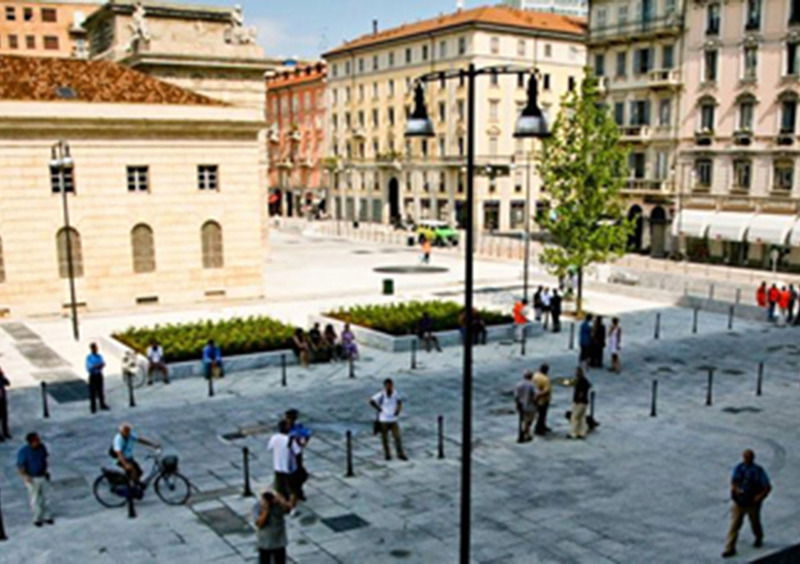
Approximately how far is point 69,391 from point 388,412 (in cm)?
1049

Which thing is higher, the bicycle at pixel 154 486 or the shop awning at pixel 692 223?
the shop awning at pixel 692 223

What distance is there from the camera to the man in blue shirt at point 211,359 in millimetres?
22312

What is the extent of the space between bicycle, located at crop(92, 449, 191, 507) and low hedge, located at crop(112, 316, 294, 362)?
915 cm

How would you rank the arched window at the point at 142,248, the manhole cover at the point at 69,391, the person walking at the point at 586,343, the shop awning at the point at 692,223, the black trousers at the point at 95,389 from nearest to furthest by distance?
the black trousers at the point at 95,389 < the manhole cover at the point at 69,391 < the person walking at the point at 586,343 < the arched window at the point at 142,248 < the shop awning at the point at 692,223

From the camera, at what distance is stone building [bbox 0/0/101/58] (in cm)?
9256

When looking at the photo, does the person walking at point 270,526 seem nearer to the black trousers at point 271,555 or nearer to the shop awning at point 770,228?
the black trousers at point 271,555

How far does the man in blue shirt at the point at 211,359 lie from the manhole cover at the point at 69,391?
311 cm

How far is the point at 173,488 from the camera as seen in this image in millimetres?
14258

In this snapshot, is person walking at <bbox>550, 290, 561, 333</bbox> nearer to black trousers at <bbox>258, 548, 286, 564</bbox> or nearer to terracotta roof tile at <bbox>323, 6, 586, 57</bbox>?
black trousers at <bbox>258, 548, 286, 564</bbox>

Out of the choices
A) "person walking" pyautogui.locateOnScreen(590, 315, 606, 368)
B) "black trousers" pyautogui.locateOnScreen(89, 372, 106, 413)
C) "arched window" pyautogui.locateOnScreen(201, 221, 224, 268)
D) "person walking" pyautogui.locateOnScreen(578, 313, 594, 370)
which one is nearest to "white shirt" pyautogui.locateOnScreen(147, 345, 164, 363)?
"black trousers" pyautogui.locateOnScreen(89, 372, 106, 413)

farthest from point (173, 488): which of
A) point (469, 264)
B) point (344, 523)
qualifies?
point (469, 264)

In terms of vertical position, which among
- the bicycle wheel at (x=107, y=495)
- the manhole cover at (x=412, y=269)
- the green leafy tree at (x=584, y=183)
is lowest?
the manhole cover at (x=412, y=269)

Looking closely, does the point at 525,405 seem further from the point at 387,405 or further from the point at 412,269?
the point at 412,269

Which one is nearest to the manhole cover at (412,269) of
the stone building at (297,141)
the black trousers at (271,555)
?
the black trousers at (271,555)
